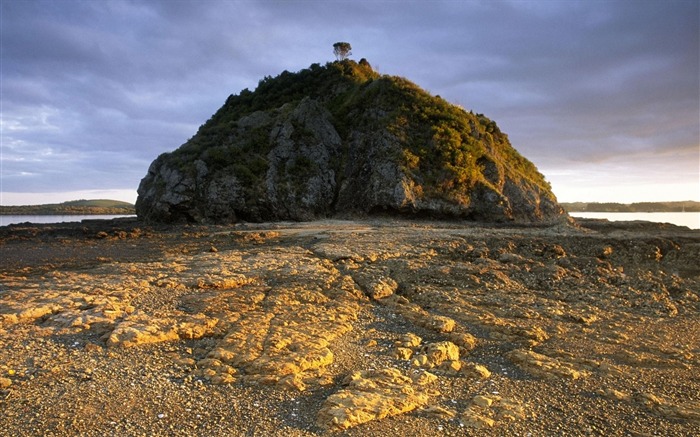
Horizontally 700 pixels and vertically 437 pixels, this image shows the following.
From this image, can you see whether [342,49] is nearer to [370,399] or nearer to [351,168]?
[351,168]

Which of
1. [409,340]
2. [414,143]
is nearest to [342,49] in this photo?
[414,143]

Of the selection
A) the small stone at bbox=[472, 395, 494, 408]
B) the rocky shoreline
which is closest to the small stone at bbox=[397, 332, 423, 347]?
the rocky shoreline

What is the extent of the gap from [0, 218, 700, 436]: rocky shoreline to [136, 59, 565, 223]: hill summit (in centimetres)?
1537

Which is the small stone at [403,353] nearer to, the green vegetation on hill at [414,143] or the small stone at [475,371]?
the small stone at [475,371]

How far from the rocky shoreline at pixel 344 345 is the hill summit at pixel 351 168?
50.4 feet

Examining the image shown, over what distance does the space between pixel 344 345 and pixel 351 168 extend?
2694 cm

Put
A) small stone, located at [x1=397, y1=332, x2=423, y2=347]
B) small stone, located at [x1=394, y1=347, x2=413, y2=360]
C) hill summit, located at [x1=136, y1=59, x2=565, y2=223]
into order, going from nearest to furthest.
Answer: small stone, located at [x1=394, y1=347, x2=413, y2=360] < small stone, located at [x1=397, y1=332, x2=423, y2=347] < hill summit, located at [x1=136, y1=59, x2=565, y2=223]

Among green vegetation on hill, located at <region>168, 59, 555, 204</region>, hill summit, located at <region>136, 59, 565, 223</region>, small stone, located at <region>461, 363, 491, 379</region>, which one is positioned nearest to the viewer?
small stone, located at <region>461, 363, 491, 379</region>

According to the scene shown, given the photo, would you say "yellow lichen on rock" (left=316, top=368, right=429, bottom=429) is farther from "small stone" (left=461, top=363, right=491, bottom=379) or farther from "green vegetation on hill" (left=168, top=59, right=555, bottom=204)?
"green vegetation on hill" (left=168, top=59, right=555, bottom=204)

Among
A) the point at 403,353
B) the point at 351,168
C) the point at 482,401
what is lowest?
the point at 482,401

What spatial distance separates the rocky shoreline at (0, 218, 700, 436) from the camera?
19.6ft

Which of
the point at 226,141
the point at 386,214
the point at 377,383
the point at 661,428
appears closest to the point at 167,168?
the point at 226,141

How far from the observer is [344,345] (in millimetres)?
8500

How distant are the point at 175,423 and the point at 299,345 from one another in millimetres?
2788
